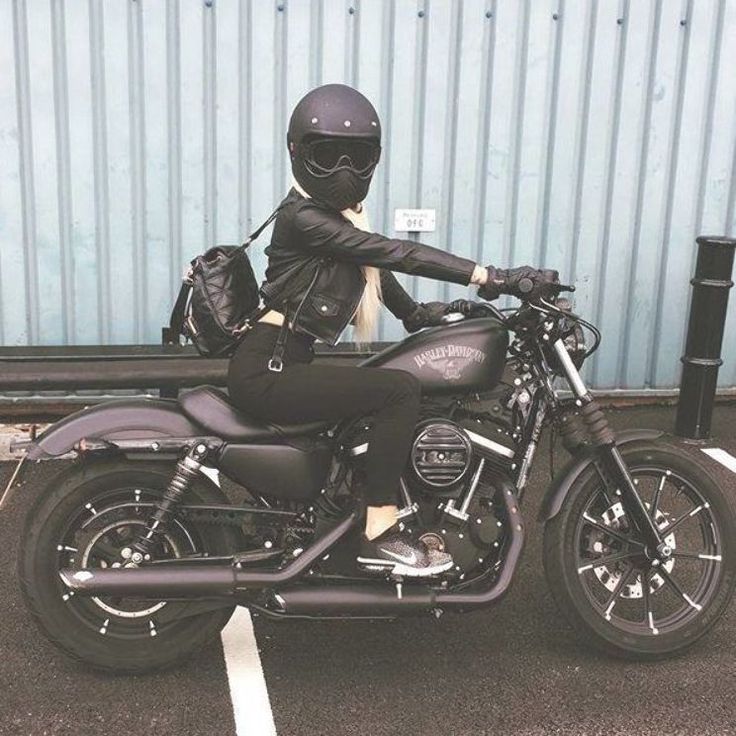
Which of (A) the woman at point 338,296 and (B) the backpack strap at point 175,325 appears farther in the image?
(B) the backpack strap at point 175,325

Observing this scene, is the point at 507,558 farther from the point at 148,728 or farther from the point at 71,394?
the point at 71,394

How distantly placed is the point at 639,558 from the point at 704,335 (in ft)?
9.79

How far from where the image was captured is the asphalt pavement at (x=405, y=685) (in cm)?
348

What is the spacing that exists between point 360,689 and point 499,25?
176 inches

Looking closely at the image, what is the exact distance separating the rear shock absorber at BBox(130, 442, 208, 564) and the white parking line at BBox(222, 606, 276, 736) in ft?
1.96

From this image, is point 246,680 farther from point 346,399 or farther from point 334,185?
point 334,185

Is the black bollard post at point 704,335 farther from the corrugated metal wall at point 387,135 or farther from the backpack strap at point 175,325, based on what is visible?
the backpack strap at point 175,325

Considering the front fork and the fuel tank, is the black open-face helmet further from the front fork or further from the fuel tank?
the front fork

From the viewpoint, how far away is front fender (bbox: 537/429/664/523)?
3746 mm

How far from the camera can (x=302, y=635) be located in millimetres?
4043

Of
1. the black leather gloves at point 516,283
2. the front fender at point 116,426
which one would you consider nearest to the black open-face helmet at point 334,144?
the black leather gloves at point 516,283

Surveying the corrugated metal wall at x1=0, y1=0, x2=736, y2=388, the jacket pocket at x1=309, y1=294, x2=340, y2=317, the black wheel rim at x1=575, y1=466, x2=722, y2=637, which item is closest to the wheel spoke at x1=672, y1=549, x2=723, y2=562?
the black wheel rim at x1=575, y1=466, x2=722, y2=637

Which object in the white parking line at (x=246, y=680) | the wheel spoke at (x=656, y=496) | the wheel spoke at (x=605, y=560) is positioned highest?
the wheel spoke at (x=656, y=496)

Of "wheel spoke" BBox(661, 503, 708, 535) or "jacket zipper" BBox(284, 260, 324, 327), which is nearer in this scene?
"jacket zipper" BBox(284, 260, 324, 327)
